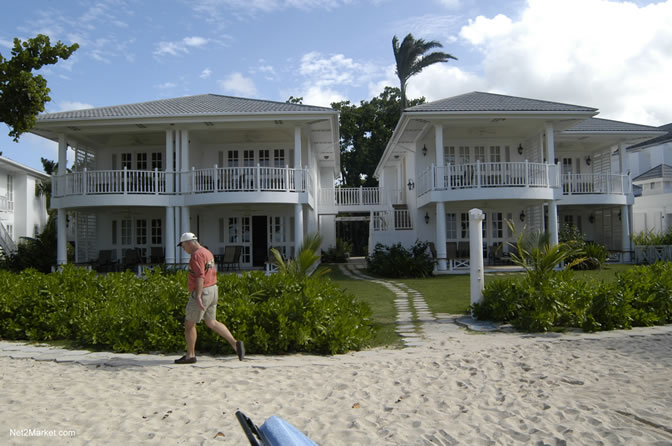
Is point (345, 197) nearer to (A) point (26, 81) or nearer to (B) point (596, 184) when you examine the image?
(B) point (596, 184)

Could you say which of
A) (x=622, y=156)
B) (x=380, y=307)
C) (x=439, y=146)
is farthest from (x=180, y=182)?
(x=622, y=156)

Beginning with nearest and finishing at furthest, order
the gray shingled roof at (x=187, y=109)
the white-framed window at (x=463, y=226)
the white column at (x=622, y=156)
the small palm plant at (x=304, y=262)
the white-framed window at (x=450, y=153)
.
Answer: the small palm plant at (x=304, y=262), the gray shingled roof at (x=187, y=109), the white-framed window at (x=450, y=153), the white-framed window at (x=463, y=226), the white column at (x=622, y=156)

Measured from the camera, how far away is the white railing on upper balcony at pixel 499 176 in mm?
17828

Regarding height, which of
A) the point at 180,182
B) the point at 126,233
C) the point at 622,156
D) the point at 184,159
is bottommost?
the point at 126,233

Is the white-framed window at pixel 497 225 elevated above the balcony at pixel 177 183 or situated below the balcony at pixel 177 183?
below

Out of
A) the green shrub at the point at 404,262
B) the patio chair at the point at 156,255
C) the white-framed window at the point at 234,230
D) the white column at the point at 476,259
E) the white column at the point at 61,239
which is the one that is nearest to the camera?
the white column at the point at 476,259

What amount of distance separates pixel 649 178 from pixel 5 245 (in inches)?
1393

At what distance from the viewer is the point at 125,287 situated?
909 centimetres

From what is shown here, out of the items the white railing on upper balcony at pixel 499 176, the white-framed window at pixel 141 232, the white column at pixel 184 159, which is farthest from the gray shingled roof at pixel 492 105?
the white-framed window at pixel 141 232

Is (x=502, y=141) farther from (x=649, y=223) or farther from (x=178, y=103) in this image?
(x=649, y=223)

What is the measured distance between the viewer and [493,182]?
60.2ft

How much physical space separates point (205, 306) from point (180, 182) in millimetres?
12337

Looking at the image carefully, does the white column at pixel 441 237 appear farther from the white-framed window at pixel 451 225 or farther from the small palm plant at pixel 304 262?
the small palm plant at pixel 304 262

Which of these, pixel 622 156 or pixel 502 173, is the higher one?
pixel 622 156
